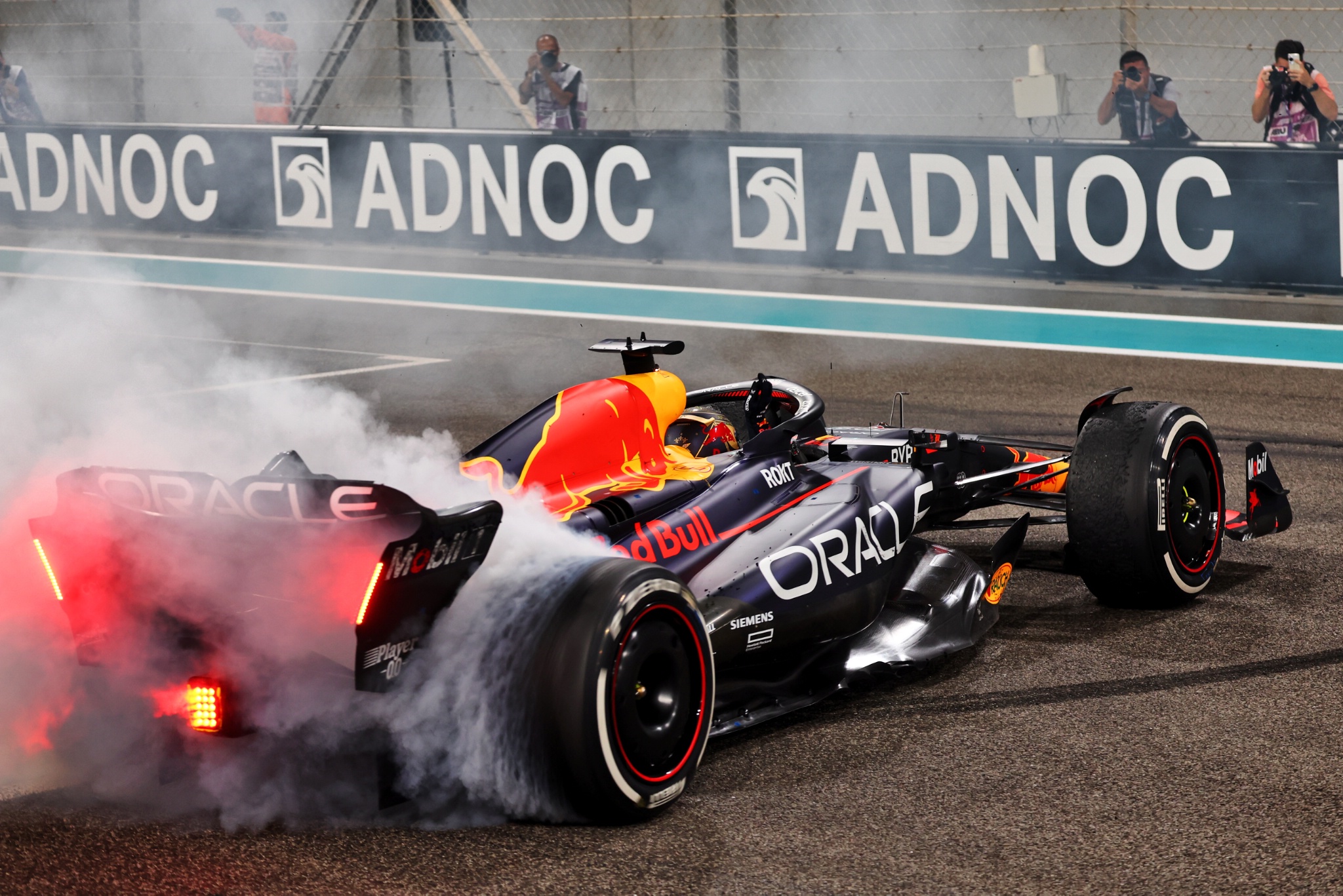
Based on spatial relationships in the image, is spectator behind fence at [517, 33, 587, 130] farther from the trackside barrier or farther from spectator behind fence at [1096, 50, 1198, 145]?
spectator behind fence at [1096, 50, 1198, 145]

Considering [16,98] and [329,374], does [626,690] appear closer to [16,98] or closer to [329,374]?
[329,374]

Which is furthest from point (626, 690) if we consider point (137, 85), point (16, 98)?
point (16, 98)

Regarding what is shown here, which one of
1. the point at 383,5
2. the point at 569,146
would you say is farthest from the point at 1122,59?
the point at 383,5

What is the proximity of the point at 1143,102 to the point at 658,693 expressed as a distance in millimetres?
9443

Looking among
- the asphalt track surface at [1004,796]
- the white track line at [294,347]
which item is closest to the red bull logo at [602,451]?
the asphalt track surface at [1004,796]

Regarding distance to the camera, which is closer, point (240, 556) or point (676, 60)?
point (240, 556)

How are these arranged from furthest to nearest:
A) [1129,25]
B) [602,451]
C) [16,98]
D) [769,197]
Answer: [16,98] → [769,197] → [1129,25] → [602,451]

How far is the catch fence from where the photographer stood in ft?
55.9

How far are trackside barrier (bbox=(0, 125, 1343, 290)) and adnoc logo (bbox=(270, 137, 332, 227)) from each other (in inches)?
0.7

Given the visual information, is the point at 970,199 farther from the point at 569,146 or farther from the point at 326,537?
the point at 326,537

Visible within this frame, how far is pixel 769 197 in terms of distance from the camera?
43.4 feet

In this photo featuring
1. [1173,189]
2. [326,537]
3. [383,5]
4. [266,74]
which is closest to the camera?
[326,537]

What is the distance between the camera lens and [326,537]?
3496mm

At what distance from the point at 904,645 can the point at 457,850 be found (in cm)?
169
